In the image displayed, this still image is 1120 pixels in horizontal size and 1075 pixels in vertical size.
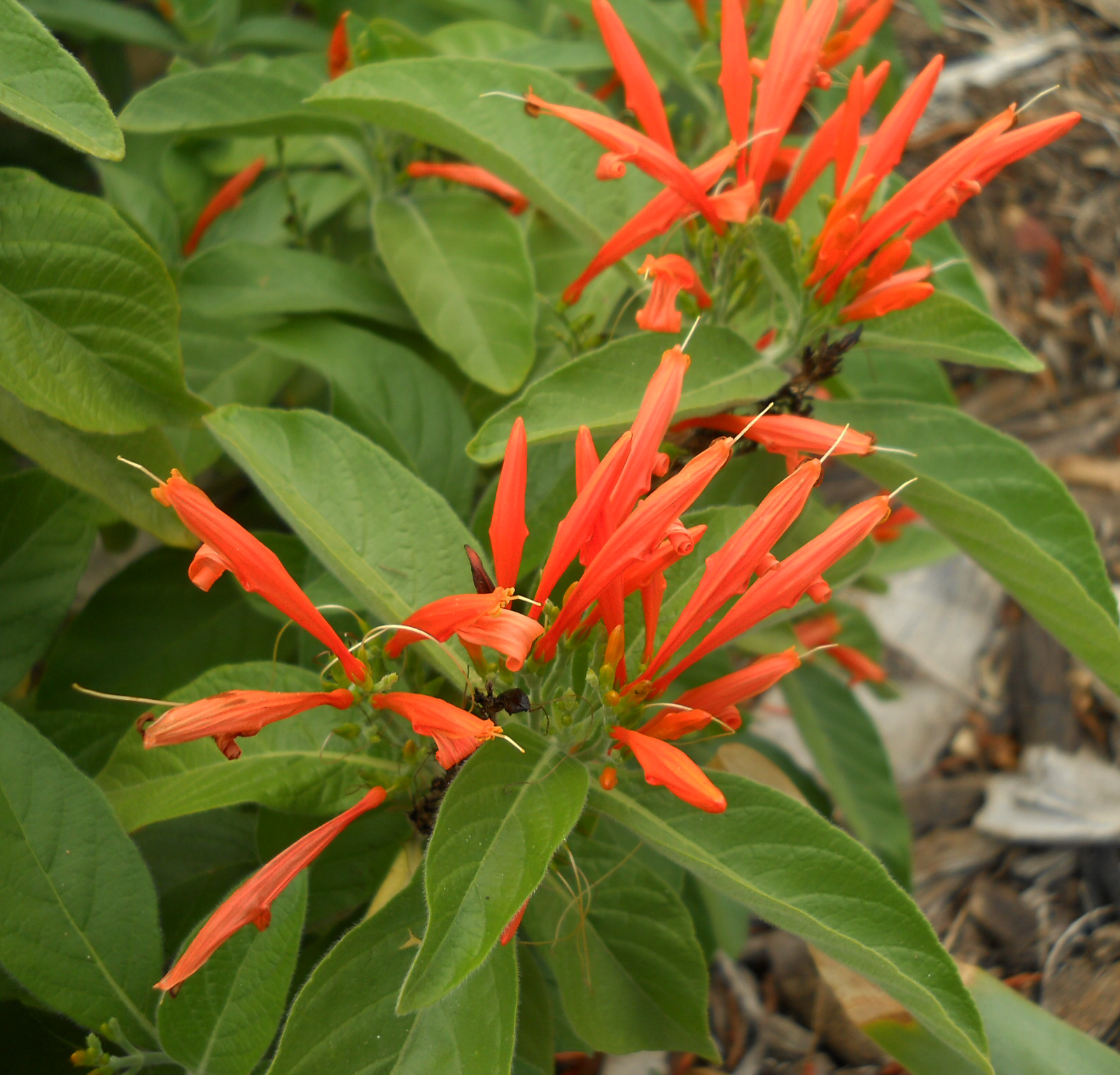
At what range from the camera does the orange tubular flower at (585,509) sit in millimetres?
708

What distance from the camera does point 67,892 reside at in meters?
0.84

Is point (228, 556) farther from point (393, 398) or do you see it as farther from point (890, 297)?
point (890, 297)

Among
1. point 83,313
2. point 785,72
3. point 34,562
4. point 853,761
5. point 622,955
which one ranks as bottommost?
point 853,761

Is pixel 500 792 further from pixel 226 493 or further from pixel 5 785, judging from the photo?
pixel 226 493

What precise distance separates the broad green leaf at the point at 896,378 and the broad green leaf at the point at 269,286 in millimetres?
724

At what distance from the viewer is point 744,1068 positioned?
165 centimetres

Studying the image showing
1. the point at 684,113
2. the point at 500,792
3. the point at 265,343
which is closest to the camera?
the point at 500,792

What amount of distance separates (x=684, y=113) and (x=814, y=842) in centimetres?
170

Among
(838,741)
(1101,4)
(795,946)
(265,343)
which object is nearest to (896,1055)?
(838,741)

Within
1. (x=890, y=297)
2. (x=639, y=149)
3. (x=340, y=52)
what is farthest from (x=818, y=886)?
(x=340, y=52)

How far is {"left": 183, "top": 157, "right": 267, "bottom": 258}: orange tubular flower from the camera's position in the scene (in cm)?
155

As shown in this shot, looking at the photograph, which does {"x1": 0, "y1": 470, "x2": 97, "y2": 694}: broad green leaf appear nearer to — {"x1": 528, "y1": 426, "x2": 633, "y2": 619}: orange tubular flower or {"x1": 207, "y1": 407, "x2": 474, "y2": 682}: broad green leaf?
{"x1": 207, "y1": 407, "x2": 474, "y2": 682}: broad green leaf

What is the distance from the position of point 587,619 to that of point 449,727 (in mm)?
165

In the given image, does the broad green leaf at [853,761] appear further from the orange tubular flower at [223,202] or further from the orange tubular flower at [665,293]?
the orange tubular flower at [223,202]
